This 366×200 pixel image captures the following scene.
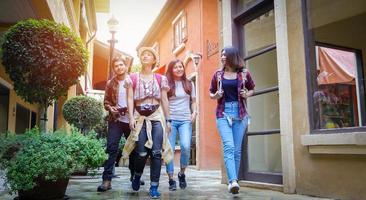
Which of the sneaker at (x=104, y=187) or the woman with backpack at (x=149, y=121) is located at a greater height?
the woman with backpack at (x=149, y=121)

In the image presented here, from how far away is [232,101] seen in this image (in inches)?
204

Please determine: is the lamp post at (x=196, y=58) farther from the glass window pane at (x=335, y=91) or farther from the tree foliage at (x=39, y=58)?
the tree foliage at (x=39, y=58)

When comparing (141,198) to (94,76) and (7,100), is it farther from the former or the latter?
(94,76)

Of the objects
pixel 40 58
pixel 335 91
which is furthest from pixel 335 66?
pixel 40 58

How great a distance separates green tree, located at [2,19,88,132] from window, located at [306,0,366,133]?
3.09 metres

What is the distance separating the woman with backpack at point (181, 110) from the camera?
5840 millimetres

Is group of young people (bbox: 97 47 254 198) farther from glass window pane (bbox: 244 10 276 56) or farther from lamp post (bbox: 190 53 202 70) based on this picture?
lamp post (bbox: 190 53 202 70)

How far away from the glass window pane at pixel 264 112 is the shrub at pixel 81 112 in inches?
181

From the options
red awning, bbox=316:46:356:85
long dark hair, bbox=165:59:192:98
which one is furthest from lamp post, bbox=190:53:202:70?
red awning, bbox=316:46:356:85

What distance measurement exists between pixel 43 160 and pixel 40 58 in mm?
1388

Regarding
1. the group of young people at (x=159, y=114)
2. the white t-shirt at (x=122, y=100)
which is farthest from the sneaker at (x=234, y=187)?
the white t-shirt at (x=122, y=100)

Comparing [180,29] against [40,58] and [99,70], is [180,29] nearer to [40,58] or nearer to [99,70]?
[99,70]

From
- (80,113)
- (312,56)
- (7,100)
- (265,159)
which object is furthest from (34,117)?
(312,56)

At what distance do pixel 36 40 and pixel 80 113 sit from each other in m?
4.94
